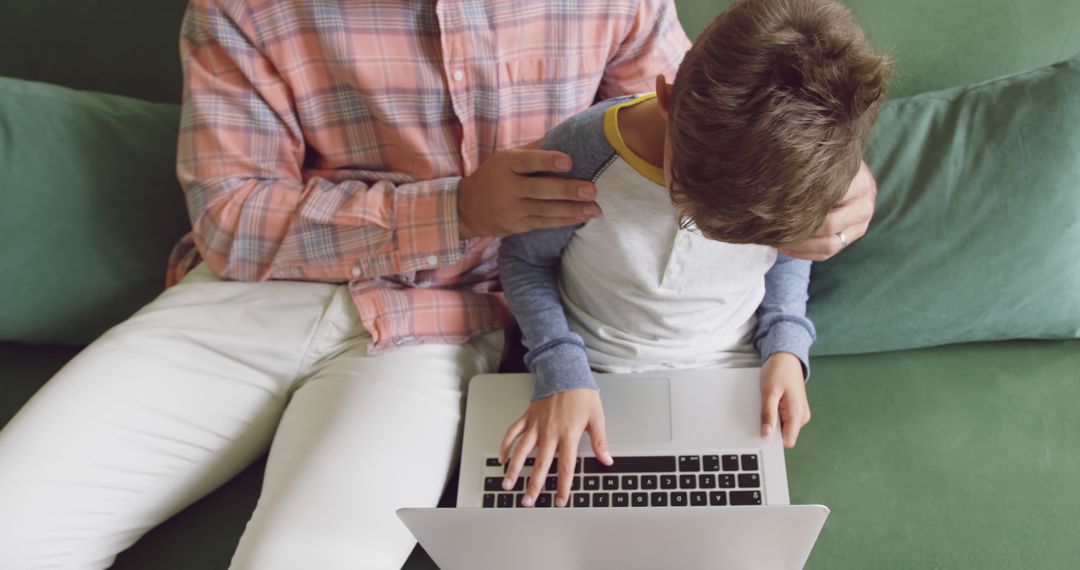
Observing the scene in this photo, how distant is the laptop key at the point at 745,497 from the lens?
83 centimetres

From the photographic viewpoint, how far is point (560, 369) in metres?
0.89

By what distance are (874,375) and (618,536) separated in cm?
54

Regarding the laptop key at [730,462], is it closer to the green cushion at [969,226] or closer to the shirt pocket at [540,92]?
the green cushion at [969,226]

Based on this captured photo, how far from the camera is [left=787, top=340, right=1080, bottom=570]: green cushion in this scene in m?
0.90

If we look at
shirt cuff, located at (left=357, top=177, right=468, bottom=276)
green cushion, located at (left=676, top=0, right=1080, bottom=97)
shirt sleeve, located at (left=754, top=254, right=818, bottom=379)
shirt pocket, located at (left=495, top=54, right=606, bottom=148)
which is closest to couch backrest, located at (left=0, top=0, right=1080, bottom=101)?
green cushion, located at (left=676, top=0, right=1080, bottom=97)

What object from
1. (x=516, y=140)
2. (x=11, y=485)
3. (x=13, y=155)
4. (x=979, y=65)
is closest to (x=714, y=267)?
(x=516, y=140)

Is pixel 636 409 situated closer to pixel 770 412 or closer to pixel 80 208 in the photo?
pixel 770 412

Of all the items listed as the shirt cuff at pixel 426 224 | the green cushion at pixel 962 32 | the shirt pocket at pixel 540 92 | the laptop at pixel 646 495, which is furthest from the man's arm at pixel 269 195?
the green cushion at pixel 962 32

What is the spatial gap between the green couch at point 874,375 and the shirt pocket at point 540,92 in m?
0.23

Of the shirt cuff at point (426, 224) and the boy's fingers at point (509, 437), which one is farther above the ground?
the shirt cuff at point (426, 224)

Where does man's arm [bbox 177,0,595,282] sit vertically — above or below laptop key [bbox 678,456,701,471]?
above

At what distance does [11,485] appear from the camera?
0.83 m

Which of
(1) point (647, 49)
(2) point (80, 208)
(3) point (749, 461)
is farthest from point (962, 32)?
(2) point (80, 208)

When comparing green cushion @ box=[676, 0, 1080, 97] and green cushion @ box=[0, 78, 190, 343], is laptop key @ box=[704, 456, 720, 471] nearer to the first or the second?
green cushion @ box=[676, 0, 1080, 97]
